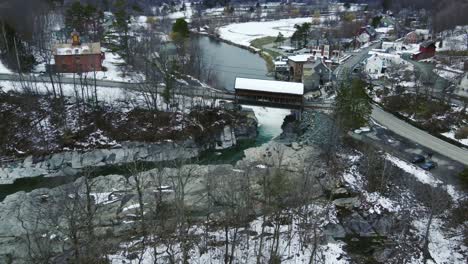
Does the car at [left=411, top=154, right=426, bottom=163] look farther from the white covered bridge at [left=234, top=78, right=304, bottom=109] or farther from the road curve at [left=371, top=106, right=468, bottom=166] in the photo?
the white covered bridge at [left=234, top=78, right=304, bottom=109]

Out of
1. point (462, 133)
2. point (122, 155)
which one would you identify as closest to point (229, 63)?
point (122, 155)

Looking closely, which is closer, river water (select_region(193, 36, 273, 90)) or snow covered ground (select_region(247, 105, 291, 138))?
snow covered ground (select_region(247, 105, 291, 138))

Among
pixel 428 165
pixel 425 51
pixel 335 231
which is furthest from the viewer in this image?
pixel 425 51

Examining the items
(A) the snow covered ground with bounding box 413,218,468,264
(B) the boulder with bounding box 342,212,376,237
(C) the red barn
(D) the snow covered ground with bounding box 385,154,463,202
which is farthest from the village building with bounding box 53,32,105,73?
(C) the red barn

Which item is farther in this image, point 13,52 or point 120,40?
point 120,40

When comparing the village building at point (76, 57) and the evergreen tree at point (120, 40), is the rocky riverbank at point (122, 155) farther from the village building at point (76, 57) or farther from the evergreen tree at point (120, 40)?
the evergreen tree at point (120, 40)

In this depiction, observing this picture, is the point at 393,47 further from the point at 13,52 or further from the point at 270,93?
the point at 13,52

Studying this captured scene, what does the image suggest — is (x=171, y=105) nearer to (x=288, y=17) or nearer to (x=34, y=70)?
(x=34, y=70)
